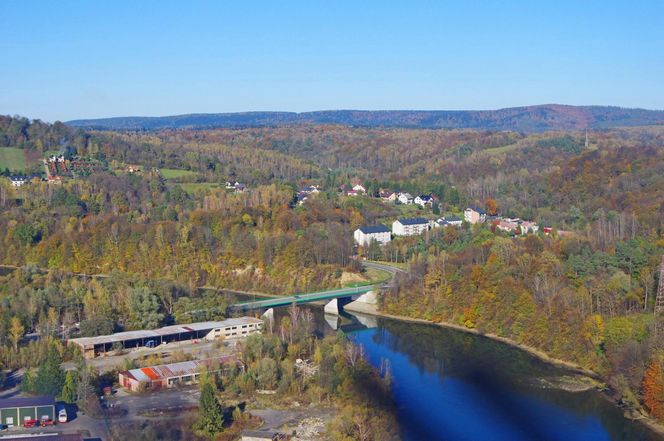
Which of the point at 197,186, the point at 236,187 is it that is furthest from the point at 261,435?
the point at 197,186

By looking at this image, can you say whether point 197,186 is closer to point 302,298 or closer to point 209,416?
point 302,298

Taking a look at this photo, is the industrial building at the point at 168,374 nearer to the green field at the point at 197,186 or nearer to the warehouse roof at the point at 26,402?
the warehouse roof at the point at 26,402

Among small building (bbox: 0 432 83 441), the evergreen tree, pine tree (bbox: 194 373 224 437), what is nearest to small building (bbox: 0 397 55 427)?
small building (bbox: 0 432 83 441)

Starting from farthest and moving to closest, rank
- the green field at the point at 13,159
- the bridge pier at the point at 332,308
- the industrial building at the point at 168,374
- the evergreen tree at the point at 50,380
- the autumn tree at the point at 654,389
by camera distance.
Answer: the green field at the point at 13,159, the bridge pier at the point at 332,308, the industrial building at the point at 168,374, the evergreen tree at the point at 50,380, the autumn tree at the point at 654,389

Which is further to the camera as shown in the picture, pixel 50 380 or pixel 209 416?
pixel 50 380

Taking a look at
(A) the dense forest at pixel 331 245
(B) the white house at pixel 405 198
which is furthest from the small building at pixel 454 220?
(B) the white house at pixel 405 198

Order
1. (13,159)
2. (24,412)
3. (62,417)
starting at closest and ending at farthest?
(24,412) → (62,417) → (13,159)
